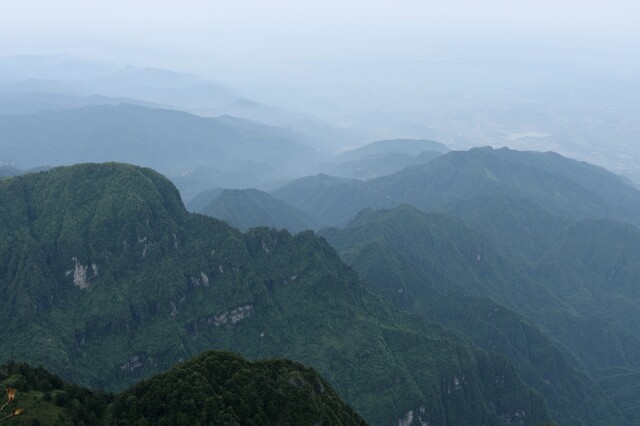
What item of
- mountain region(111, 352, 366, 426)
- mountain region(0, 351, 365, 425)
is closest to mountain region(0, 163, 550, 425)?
mountain region(0, 351, 365, 425)

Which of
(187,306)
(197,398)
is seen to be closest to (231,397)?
(197,398)

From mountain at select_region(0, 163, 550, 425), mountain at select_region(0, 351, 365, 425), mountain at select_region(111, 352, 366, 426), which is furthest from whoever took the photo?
mountain at select_region(0, 163, 550, 425)

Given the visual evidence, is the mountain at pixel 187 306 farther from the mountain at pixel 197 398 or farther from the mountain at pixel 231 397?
the mountain at pixel 231 397

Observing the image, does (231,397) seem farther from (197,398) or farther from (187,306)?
(187,306)

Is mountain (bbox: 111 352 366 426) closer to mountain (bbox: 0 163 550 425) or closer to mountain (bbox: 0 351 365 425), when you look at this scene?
mountain (bbox: 0 351 365 425)

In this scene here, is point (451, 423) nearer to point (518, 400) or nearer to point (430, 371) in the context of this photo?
point (430, 371)

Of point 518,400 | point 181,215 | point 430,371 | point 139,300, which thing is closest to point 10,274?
point 139,300
